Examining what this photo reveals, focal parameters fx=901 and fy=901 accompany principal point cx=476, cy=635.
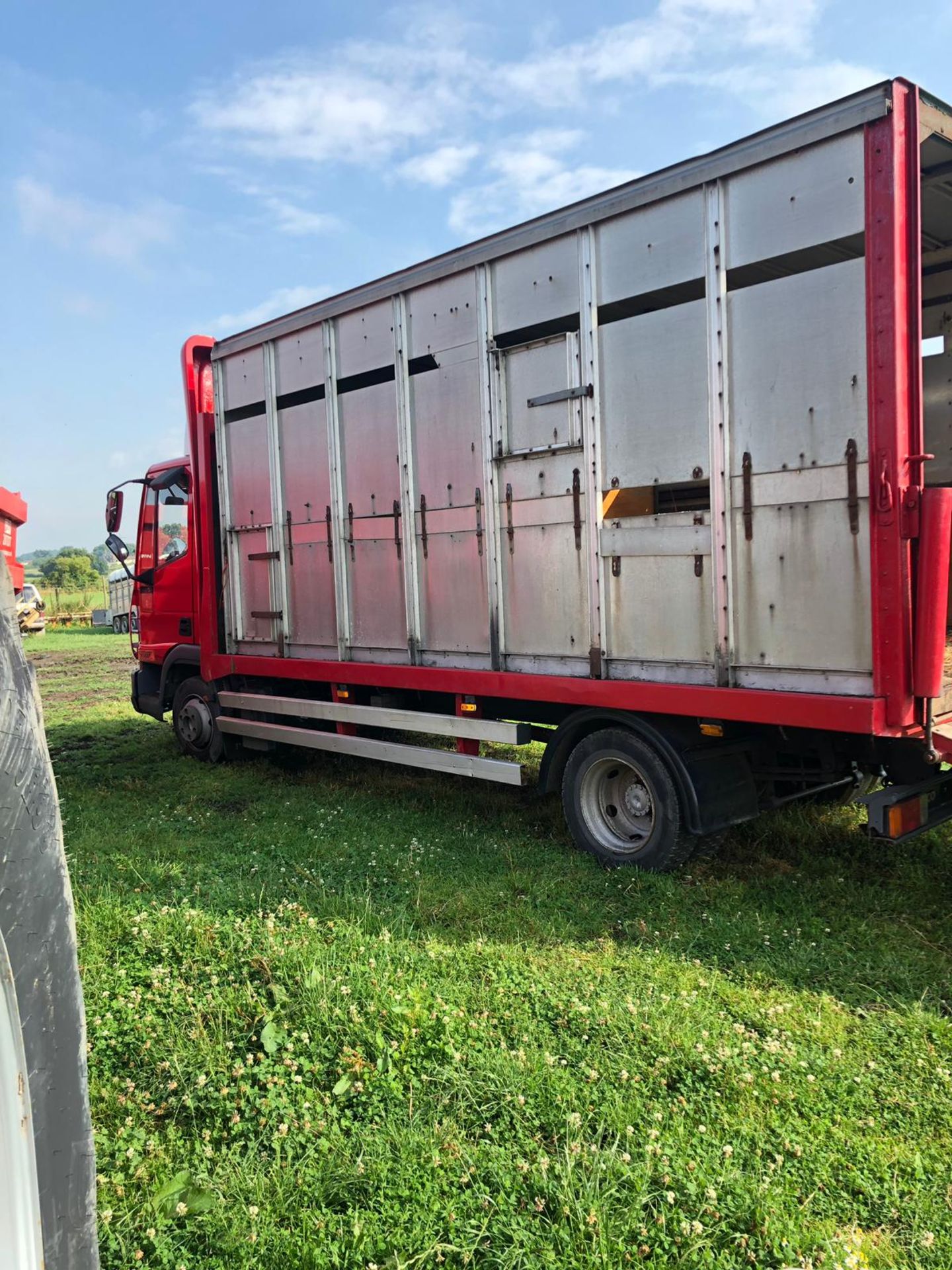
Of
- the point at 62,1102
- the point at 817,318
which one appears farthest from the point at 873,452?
the point at 62,1102

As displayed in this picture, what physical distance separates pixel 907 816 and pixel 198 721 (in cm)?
639

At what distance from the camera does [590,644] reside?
5.16 metres

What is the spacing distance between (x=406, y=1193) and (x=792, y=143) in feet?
14.7

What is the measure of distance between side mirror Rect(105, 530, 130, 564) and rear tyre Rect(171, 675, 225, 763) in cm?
134

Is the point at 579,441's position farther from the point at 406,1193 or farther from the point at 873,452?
the point at 406,1193

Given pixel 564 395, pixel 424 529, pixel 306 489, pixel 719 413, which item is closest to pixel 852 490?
pixel 719 413

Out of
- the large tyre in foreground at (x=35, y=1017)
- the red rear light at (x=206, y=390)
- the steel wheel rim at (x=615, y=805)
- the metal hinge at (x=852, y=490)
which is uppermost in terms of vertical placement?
the red rear light at (x=206, y=390)

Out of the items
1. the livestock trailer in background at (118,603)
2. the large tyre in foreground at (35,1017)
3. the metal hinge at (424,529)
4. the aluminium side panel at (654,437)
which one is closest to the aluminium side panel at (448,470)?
the metal hinge at (424,529)

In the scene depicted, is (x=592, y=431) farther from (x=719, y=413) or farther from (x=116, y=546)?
(x=116, y=546)

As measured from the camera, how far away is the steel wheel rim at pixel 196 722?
8.51 meters

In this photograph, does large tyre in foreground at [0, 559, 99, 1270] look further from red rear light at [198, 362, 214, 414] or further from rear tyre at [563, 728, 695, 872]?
red rear light at [198, 362, 214, 414]

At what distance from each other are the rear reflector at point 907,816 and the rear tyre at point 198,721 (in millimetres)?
5995

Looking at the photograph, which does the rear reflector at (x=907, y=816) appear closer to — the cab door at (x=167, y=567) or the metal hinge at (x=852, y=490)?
the metal hinge at (x=852, y=490)

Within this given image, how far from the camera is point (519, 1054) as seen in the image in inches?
121
